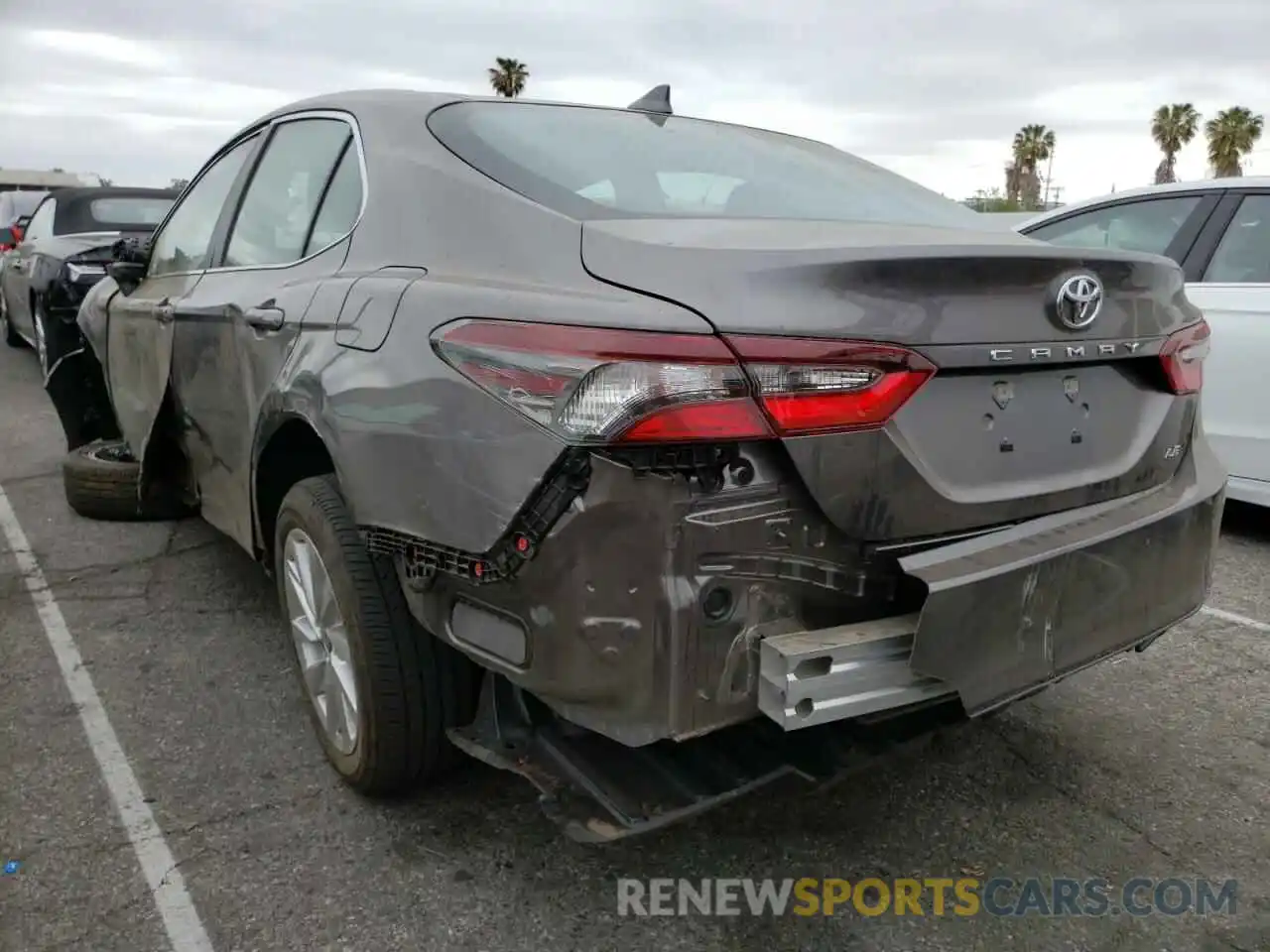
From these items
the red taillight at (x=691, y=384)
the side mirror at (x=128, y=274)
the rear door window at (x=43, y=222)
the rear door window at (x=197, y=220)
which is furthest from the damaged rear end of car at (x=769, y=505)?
the rear door window at (x=43, y=222)

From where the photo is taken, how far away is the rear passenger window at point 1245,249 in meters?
4.73

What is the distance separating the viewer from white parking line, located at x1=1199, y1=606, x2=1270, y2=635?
3.83 meters

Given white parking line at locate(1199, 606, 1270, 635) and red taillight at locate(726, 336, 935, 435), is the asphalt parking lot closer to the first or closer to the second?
white parking line at locate(1199, 606, 1270, 635)

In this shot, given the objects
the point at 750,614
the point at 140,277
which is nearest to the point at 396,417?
the point at 750,614

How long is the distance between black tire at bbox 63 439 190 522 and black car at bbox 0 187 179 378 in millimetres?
2186

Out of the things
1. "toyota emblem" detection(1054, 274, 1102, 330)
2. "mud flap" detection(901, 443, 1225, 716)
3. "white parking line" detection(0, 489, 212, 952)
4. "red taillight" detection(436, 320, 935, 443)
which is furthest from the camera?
"white parking line" detection(0, 489, 212, 952)

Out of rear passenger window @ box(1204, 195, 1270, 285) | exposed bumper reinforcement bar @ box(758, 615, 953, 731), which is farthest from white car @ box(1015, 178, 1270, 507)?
exposed bumper reinforcement bar @ box(758, 615, 953, 731)

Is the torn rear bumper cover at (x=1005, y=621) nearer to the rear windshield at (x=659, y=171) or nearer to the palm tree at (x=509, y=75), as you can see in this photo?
the rear windshield at (x=659, y=171)

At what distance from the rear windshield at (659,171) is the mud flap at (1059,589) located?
0.87 meters

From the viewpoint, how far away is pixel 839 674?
1.82 meters

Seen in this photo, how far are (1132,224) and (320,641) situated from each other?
14.8ft

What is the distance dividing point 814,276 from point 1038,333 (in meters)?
0.54

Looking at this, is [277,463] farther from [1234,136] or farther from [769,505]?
[1234,136]

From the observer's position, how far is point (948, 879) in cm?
239
